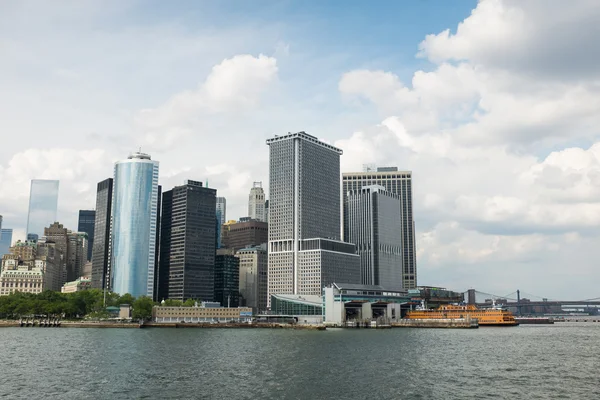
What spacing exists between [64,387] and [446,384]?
165 feet

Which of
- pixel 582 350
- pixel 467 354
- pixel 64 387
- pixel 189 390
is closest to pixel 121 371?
pixel 64 387

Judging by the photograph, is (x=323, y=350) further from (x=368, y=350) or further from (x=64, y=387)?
(x=64, y=387)

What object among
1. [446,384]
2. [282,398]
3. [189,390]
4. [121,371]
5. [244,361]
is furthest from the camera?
[244,361]

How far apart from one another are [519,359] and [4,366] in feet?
298

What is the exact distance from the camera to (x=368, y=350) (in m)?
134

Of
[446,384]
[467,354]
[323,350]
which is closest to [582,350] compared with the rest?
[467,354]

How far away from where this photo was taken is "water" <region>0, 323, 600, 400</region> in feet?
244

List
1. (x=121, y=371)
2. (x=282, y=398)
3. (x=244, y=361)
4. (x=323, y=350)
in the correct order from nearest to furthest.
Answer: (x=282, y=398) → (x=121, y=371) → (x=244, y=361) → (x=323, y=350)

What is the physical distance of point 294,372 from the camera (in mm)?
93188

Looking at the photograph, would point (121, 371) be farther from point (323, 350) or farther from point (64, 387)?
point (323, 350)

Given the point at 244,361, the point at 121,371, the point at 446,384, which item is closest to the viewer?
the point at 446,384

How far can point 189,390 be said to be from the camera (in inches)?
2980

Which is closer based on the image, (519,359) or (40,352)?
(519,359)

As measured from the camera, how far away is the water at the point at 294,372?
7444 cm
